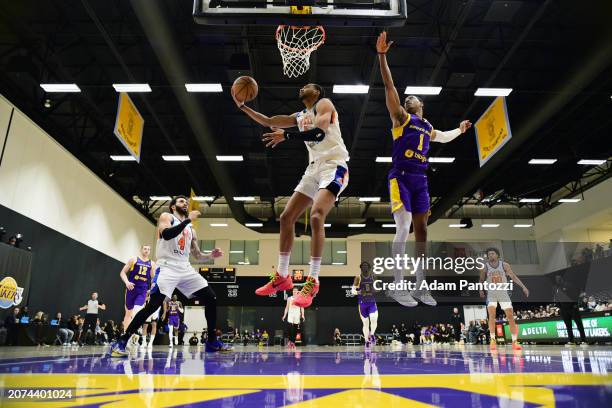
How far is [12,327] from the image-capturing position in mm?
12789

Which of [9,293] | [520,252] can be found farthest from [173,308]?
[520,252]

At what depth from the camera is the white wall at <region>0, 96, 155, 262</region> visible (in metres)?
13.9

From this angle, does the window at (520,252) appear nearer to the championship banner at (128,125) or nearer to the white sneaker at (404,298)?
the championship banner at (128,125)

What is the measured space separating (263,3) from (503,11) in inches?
358

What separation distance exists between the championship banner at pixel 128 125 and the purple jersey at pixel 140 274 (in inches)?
130

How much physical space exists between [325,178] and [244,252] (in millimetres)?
25672

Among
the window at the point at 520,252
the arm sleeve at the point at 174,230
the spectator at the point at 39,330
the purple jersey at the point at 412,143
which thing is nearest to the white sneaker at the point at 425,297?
the purple jersey at the point at 412,143

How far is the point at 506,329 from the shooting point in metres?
17.9

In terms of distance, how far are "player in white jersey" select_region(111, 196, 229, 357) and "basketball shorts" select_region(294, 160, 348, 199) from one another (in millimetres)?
1854

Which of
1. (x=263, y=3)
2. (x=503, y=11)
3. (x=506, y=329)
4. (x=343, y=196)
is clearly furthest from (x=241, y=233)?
(x=263, y=3)

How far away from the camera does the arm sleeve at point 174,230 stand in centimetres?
521

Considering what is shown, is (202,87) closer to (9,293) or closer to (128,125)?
(128,125)

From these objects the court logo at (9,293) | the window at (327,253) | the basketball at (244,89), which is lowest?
the court logo at (9,293)

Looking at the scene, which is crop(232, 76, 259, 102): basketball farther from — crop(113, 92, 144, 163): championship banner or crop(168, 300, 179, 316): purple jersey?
crop(168, 300, 179, 316): purple jersey
